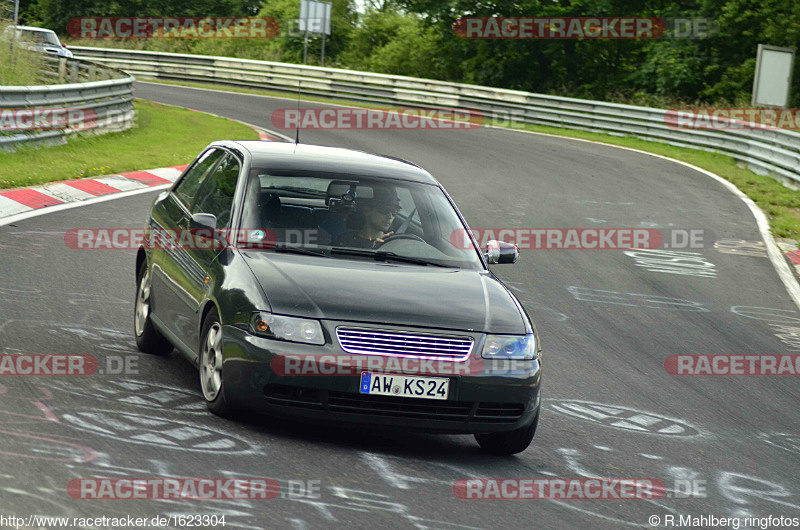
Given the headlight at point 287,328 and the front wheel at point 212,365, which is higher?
the headlight at point 287,328

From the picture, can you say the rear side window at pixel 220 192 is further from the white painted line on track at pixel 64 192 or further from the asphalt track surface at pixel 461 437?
the white painted line on track at pixel 64 192

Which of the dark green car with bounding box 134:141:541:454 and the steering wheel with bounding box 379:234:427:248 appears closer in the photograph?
the dark green car with bounding box 134:141:541:454

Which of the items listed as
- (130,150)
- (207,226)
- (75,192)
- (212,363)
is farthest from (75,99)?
(212,363)

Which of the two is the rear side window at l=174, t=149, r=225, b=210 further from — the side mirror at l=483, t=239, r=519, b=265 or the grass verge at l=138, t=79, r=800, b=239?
the grass verge at l=138, t=79, r=800, b=239

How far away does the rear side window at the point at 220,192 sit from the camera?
7.08 m

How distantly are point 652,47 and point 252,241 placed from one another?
34.6 m

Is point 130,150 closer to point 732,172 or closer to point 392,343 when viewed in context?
point 732,172

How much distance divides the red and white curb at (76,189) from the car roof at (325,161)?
19.6ft

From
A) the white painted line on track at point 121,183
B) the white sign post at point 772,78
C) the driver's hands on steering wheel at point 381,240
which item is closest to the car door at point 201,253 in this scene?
the driver's hands on steering wheel at point 381,240

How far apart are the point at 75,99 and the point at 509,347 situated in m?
15.0

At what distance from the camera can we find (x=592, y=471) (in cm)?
606

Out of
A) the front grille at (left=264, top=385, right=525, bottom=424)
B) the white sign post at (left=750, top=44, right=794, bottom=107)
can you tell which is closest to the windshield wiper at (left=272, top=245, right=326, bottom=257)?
the front grille at (left=264, top=385, right=525, bottom=424)

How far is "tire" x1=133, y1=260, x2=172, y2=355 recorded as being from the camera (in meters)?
7.60

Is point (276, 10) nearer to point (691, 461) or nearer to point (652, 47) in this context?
point (652, 47)
